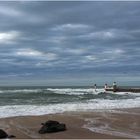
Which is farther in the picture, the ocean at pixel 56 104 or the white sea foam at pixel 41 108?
the ocean at pixel 56 104

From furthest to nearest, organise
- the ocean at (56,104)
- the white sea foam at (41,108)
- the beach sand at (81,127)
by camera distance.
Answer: the ocean at (56,104), the white sea foam at (41,108), the beach sand at (81,127)

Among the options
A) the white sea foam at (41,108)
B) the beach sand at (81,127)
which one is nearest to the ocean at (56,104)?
the white sea foam at (41,108)

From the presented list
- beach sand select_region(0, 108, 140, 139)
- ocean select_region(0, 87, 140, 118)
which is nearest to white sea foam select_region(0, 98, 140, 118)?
ocean select_region(0, 87, 140, 118)

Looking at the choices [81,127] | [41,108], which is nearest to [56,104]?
[41,108]

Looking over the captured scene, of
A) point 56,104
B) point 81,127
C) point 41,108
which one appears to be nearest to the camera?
point 81,127

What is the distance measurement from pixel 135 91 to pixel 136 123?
45955mm

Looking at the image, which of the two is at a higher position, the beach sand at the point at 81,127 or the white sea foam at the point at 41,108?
the white sea foam at the point at 41,108

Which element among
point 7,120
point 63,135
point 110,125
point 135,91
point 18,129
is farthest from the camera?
point 135,91

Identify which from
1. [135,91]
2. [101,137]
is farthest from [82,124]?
[135,91]

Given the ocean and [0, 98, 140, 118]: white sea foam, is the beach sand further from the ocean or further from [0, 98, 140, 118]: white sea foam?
the ocean

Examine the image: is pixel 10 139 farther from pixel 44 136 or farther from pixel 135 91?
pixel 135 91

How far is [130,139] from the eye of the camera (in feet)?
38.4

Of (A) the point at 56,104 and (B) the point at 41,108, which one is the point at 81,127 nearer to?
(B) the point at 41,108

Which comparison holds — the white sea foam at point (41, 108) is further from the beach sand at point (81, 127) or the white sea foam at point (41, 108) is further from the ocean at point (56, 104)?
the beach sand at point (81, 127)
